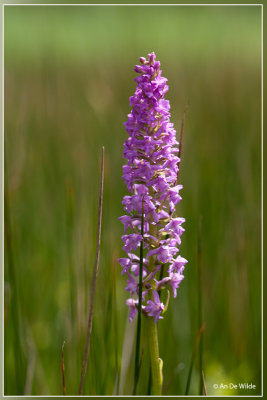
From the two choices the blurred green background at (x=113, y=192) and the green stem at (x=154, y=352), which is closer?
the green stem at (x=154, y=352)

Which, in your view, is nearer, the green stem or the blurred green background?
the green stem

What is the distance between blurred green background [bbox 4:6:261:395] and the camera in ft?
9.32

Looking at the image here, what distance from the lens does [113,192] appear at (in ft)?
14.9

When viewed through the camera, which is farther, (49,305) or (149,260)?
(49,305)

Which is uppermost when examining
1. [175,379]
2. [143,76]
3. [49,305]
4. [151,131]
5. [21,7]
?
[21,7]

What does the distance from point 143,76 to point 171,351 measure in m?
1.93

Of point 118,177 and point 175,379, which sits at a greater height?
point 118,177

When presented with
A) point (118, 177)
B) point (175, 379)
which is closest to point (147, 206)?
point (175, 379)

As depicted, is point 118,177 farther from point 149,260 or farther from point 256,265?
point 149,260

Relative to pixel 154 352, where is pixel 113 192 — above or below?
above

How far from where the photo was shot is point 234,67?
16.0 ft

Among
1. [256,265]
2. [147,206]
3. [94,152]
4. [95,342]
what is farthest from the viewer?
[94,152]

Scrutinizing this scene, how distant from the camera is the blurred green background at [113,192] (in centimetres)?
284

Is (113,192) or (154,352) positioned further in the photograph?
(113,192)
